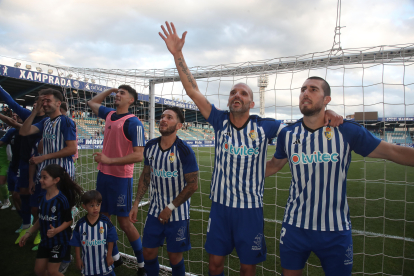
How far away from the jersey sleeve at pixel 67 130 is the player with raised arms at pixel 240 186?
1904mm

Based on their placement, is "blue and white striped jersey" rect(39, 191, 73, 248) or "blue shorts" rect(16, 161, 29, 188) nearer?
"blue and white striped jersey" rect(39, 191, 73, 248)

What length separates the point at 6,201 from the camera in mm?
5625

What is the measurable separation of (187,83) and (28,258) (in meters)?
3.22

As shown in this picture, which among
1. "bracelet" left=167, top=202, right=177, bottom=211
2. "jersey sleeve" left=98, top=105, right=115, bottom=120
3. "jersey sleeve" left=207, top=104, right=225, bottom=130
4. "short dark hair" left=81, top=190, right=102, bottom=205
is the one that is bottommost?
"bracelet" left=167, top=202, right=177, bottom=211

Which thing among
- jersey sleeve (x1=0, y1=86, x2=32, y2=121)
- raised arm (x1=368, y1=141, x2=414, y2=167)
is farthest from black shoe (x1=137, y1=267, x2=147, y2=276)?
jersey sleeve (x1=0, y1=86, x2=32, y2=121)

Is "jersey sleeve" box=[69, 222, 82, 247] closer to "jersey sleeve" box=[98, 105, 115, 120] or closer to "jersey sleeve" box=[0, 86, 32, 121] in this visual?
A: "jersey sleeve" box=[98, 105, 115, 120]

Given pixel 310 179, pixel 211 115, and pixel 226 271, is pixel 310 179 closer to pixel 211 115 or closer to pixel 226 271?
pixel 211 115

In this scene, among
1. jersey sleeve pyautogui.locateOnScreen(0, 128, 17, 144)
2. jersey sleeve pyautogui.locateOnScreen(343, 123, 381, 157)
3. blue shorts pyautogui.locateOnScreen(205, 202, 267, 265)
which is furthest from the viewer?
jersey sleeve pyautogui.locateOnScreen(0, 128, 17, 144)

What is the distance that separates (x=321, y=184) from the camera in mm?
1766

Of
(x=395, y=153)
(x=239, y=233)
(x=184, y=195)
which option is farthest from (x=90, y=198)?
(x=395, y=153)

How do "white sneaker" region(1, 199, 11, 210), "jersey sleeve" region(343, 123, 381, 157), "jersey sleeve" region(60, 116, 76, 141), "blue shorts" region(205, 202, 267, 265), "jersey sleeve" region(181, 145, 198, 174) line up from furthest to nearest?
1. "white sneaker" region(1, 199, 11, 210)
2. "jersey sleeve" region(60, 116, 76, 141)
3. "jersey sleeve" region(181, 145, 198, 174)
4. "blue shorts" region(205, 202, 267, 265)
5. "jersey sleeve" region(343, 123, 381, 157)

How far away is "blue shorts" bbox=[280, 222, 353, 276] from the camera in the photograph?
165 centimetres

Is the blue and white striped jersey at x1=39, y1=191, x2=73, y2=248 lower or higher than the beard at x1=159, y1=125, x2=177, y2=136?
lower

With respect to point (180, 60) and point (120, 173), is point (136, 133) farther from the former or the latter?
point (180, 60)
